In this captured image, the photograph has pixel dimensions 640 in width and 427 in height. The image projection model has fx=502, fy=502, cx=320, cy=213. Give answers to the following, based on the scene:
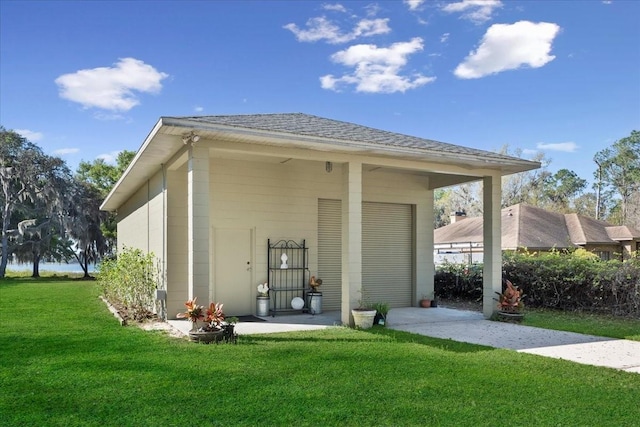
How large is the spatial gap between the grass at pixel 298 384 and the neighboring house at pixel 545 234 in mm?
15777

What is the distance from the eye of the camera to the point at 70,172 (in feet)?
87.3

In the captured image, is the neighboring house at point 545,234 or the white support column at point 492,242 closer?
the white support column at point 492,242

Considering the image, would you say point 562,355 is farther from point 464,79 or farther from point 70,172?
point 70,172

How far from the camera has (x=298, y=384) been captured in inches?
179

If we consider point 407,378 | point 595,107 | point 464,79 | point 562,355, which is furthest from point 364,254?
point 595,107

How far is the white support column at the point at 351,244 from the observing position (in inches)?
314

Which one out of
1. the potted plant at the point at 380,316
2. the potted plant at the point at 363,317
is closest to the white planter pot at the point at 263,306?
the potted plant at the point at 363,317

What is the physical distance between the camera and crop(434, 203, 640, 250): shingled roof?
20.8 metres

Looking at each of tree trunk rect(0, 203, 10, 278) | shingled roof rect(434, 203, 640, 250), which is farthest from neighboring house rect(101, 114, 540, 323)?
tree trunk rect(0, 203, 10, 278)

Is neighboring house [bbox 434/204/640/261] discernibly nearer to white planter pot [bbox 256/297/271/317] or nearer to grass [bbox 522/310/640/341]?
grass [bbox 522/310/640/341]

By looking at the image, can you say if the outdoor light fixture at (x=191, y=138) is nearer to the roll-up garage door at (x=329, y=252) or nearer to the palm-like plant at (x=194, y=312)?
the palm-like plant at (x=194, y=312)

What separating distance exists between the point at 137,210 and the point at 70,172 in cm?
1617

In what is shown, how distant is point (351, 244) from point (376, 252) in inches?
121

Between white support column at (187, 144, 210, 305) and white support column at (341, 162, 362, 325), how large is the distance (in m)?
2.24
